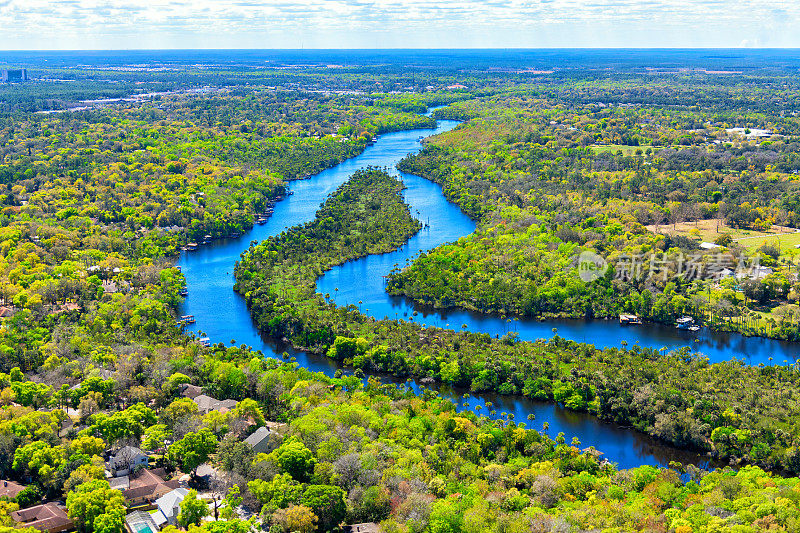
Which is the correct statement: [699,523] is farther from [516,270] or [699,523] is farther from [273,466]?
[516,270]

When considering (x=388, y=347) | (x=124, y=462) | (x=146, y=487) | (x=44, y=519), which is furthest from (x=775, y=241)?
(x=44, y=519)

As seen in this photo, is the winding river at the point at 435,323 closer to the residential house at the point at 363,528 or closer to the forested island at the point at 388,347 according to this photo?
the forested island at the point at 388,347

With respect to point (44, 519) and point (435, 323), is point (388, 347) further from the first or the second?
point (44, 519)

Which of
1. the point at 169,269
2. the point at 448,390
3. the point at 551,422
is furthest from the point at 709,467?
the point at 169,269

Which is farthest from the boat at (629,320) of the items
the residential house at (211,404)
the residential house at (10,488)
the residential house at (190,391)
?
the residential house at (10,488)

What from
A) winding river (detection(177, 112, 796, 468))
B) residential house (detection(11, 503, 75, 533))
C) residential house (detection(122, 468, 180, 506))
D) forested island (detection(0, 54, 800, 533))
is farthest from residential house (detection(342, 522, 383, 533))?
winding river (detection(177, 112, 796, 468))

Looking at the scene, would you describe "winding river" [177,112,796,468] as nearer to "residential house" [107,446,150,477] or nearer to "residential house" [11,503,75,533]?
"residential house" [107,446,150,477]

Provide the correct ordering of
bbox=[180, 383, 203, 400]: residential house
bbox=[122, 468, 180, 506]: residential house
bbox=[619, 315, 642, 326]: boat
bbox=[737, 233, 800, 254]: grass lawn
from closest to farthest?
bbox=[122, 468, 180, 506]: residential house → bbox=[180, 383, 203, 400]: residential house → bbox=[619, 315, 642, 326]: boat → bbox=[737, 233, 800, 254]: grass lawn
